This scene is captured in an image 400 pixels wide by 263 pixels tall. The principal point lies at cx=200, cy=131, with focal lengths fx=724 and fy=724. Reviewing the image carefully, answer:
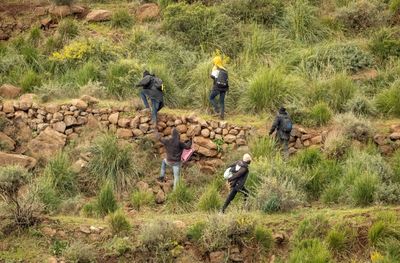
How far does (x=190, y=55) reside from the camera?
62.6 ft

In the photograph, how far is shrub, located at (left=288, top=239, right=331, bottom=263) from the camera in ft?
38.2

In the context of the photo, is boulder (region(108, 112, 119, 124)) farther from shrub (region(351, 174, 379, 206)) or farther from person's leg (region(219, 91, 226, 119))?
shrub (region(351, 174, 379, 206))

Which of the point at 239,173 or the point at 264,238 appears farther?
the point at 239,173

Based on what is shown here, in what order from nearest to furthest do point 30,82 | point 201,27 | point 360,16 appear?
point 30,82
point 201,27
point 360,16

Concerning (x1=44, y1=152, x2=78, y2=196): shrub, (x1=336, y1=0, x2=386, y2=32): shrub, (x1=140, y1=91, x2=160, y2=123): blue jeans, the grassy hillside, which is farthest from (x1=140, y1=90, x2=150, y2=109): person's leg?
(x1=336, y1=0, x2=386, y2=32): shrub

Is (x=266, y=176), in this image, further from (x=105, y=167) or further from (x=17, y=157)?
(x=17, y=157)

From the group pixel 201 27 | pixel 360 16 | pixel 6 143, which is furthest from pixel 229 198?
pixel 360 16

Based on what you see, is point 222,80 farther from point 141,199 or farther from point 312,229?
point 312,229

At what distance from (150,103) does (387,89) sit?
561 centimetres

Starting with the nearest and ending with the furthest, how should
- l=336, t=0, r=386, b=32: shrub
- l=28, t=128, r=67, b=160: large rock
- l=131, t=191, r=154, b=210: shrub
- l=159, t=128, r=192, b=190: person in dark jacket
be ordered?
l=131, t=191, r=154, b=210: shrub < l=159, t=128, r=192, b=190: person in dark jacket < l=28, t=128, r=67, b=160: large rock < l=336, t=0, r=386, b=32: shrub

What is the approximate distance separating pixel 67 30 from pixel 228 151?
689 cm

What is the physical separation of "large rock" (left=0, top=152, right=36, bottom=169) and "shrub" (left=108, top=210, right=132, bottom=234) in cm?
379

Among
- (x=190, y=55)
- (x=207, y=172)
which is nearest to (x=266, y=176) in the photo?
(x=207, y=172)

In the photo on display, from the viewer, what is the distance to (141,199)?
1447 cm
